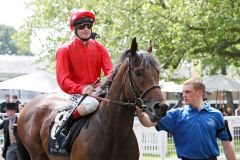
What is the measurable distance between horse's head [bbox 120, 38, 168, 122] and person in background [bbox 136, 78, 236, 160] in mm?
240

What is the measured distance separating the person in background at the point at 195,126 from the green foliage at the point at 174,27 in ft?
41.8

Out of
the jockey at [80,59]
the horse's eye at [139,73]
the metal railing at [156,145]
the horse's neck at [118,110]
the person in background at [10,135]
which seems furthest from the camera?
the metal railing at [156,145]

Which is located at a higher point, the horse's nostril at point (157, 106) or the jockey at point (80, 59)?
the jockey at point (80, 59)

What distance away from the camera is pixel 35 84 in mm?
19688

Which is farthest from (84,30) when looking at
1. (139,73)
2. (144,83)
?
(144,83)

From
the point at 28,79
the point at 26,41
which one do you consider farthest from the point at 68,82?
the point at 26,41

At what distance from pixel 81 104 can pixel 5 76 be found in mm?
37718

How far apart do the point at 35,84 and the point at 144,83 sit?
14564 millimetres

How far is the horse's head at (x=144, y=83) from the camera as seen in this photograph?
5.27 m

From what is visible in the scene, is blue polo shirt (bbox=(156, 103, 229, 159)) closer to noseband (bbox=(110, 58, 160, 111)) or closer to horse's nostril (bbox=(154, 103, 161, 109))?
noseband (bbox=(110, 58, 160, 111))

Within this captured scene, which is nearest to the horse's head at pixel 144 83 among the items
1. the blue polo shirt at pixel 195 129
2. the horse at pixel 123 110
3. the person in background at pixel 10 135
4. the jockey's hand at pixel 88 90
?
the horse at pixel 123 110

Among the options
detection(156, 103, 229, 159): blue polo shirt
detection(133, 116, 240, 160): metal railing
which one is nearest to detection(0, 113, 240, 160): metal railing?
detection(133, 116, 240, 160): metal railing

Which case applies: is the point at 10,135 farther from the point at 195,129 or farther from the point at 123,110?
the point at 195,129

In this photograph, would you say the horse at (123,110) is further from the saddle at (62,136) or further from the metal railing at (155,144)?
the metal railing at (155,144)
